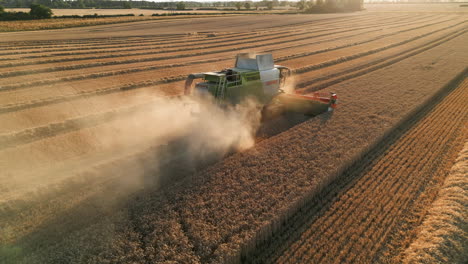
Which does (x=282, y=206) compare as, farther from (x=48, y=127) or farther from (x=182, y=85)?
(x=182, y=85)

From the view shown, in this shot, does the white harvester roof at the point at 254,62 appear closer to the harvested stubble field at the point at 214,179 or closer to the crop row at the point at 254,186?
the harvested stubble field at the point at 214,179

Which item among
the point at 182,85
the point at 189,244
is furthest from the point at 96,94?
the point at 189,244

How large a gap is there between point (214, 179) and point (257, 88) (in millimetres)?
5613

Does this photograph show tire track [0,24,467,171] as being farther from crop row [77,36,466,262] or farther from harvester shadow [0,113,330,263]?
crop row [77,36,466,262]

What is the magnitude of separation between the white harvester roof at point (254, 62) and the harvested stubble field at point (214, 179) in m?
2.82

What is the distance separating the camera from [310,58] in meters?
25.1

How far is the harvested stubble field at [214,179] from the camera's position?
5.77m

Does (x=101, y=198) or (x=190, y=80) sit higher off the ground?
(x=190, y=80)

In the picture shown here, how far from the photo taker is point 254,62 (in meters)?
12.3

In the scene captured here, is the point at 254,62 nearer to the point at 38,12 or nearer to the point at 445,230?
the point at 445,230

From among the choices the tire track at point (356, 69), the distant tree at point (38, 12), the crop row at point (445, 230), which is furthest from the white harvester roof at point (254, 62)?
the distant tree at point (38, 12)

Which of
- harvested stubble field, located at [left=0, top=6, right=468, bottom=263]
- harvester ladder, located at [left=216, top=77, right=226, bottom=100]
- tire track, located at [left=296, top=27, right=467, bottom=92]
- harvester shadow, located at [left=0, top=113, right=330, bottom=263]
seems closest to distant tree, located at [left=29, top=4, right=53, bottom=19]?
harvested stubble field, located at [left=0, top=6, right=468, bottom=263]

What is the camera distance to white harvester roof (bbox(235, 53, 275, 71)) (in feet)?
40.3

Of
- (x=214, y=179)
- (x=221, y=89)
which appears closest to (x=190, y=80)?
(x=221, y=89)
